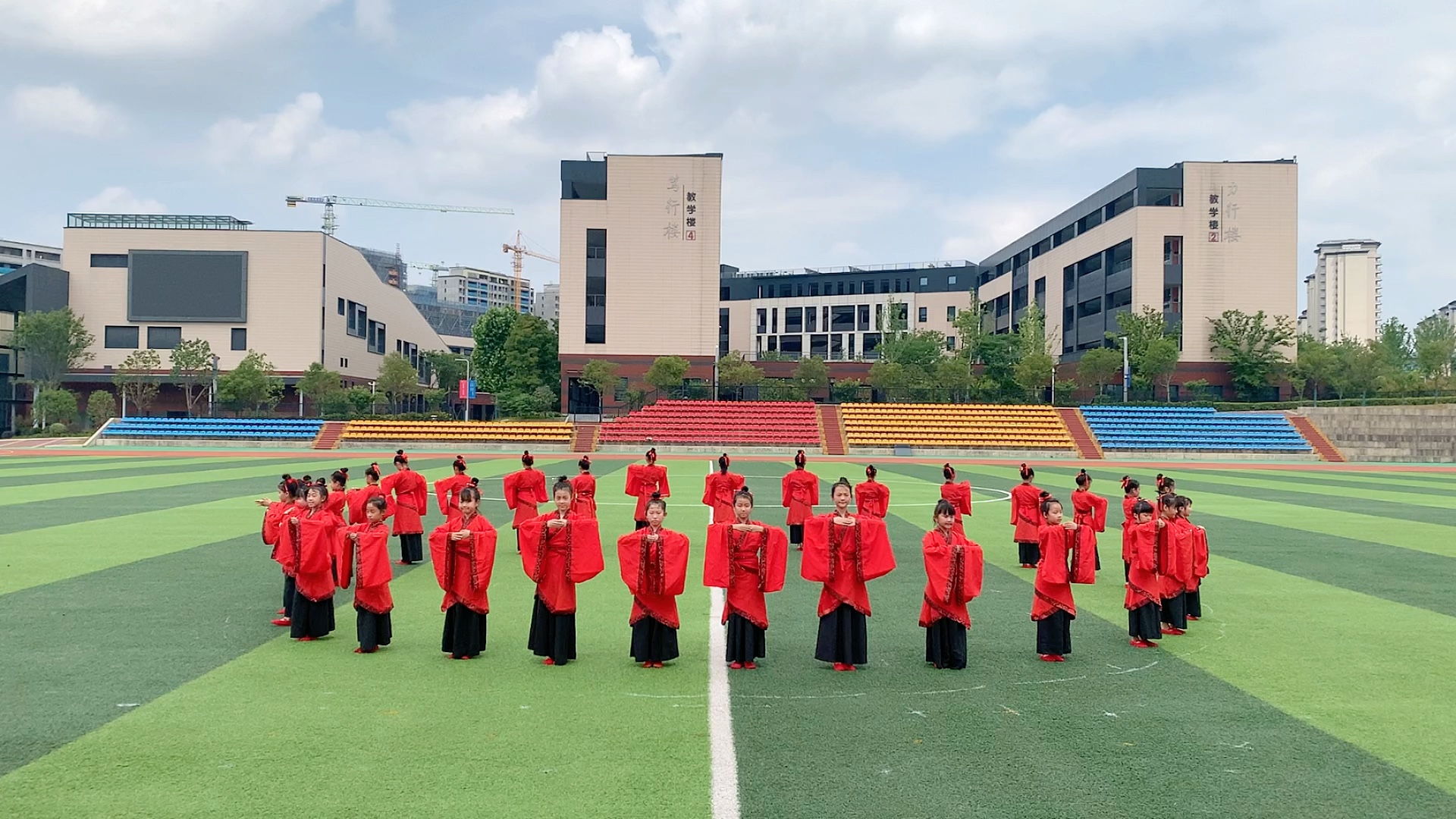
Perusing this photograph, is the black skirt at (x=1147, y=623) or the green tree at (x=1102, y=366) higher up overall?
the green tree at (x=1102, y=366)

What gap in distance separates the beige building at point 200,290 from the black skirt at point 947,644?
75.2 m

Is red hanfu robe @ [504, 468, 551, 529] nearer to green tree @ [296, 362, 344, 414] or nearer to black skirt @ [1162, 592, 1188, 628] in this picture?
black skirt @ [1162, 592, 1188, 628]

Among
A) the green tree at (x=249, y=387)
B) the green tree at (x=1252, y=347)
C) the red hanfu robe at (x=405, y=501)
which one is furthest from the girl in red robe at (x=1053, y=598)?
the green tree at (x=1252, y=347)

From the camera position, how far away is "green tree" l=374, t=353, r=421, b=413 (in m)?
72.9

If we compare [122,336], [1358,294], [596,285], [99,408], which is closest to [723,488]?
[596,285]

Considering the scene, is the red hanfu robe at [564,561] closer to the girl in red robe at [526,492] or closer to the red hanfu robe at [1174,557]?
the red hanfu robe at [1174,557]

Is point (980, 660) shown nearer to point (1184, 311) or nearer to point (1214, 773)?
point (1214, 773)

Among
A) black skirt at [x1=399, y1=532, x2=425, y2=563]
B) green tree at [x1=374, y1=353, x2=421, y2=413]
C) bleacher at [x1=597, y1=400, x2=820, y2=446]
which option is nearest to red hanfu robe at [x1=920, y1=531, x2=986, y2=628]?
black skirt at [x1=399, y1=532, x2=425, y2=563]

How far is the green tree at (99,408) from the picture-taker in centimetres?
6184

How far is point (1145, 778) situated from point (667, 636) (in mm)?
4218

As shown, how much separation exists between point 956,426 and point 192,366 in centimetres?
5700

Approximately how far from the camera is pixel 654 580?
26.4ft

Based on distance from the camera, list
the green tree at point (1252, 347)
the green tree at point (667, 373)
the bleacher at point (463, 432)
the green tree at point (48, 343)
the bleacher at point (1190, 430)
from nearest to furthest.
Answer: the bleacher at point (1190, 430), the bleacher at point (463, 432), the green tree at point (667, 373), the green tree at point (1252, 347), the green tree at point (48, 343)

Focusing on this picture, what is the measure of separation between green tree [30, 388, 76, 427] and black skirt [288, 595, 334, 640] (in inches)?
2511
